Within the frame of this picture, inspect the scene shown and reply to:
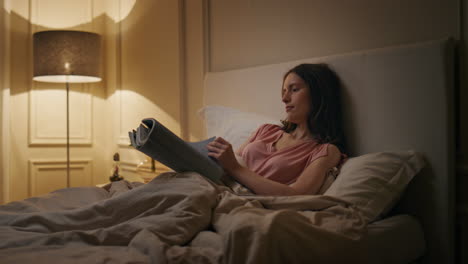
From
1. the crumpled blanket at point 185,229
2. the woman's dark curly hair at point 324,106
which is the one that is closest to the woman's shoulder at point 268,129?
the woman's dark curly hair at point 324,106

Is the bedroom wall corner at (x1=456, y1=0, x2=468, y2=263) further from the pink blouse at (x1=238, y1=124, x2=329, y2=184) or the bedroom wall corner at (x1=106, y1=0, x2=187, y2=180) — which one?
the bedroom wall corner at (x1=106, y1=0, x2=187, y2=180)

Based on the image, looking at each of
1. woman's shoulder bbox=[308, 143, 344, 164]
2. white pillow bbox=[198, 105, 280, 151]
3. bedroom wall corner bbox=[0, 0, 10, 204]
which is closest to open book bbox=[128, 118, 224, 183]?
woman's shoulder bbox=[308, 143, 344, 164]

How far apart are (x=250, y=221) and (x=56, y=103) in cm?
305

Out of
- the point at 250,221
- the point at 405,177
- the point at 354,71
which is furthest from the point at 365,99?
the point at 250,221

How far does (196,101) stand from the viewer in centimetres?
270

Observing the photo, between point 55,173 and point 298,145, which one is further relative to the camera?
point 55,173

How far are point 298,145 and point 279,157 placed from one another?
0.30 ft

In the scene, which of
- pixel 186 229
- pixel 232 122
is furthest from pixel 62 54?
pixel 186 229

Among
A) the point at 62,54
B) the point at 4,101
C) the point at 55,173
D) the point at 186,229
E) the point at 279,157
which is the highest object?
the point at 62,54

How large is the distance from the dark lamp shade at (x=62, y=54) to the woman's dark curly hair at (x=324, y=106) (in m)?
1.98

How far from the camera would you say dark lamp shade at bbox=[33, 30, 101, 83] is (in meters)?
2.94

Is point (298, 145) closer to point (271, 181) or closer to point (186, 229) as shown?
point (271, 181)

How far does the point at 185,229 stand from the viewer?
101 cm

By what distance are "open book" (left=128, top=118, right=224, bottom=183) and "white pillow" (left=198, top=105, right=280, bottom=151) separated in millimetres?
488
